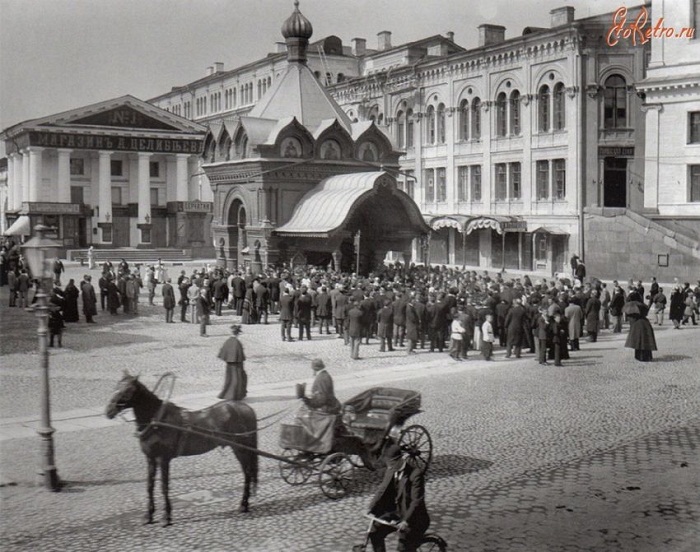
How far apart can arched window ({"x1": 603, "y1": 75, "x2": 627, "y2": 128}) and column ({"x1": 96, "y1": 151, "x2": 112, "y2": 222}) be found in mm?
45686

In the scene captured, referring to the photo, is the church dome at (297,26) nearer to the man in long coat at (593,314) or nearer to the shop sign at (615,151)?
the shop sign at (615,151)

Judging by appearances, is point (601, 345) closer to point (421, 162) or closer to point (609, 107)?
point (609, 107)

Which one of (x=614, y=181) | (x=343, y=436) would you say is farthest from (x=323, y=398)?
(x=614, y=181)

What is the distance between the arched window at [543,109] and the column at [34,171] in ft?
146

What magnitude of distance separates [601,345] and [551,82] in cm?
2829

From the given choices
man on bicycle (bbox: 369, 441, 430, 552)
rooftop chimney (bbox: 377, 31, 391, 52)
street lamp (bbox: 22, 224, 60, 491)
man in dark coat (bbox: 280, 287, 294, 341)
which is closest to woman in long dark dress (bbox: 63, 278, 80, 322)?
man in dark coat (bbox: 280, 287, 294, 341)

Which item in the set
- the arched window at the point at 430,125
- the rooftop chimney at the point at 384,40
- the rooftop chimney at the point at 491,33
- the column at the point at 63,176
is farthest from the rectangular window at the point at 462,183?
the column at the point at 63,176

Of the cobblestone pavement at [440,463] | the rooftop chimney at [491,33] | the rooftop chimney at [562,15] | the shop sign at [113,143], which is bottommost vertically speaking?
the cobblestone pavement at [440,463]

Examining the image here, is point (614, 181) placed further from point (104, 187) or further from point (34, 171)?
point (34, 171)

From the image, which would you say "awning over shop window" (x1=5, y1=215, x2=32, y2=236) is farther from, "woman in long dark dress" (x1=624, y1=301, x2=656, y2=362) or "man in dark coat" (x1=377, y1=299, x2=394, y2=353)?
"woman in long dark dress" (x1=624, y1=301, x2=656, y2=362)

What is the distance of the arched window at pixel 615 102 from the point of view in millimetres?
49969

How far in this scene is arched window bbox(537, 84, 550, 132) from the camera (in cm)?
5219

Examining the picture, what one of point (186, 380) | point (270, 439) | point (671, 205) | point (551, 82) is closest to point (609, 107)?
point (551, 82)

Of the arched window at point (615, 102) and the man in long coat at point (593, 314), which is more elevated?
the arched window at point (615, 102)
